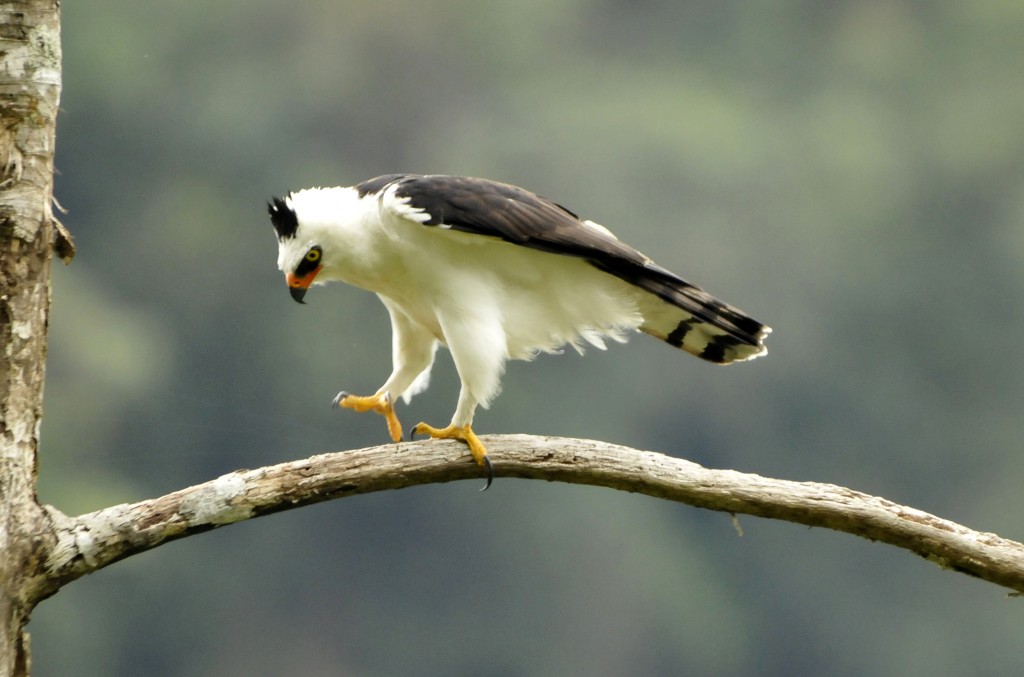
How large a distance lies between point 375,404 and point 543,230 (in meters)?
0.95

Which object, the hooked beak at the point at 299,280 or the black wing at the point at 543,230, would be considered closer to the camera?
the black wing at the point at 543,230

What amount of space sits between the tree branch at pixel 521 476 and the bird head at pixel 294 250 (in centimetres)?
86

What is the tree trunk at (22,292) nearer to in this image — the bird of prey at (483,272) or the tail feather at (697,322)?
the bird of prey at (483,272)

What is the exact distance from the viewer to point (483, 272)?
427 centimetres

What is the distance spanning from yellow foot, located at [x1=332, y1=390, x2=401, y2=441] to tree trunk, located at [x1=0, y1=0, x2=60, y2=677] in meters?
1.31

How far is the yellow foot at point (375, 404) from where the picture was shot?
4.42 meters

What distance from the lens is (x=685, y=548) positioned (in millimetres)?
15727

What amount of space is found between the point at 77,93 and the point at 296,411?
6.04 m

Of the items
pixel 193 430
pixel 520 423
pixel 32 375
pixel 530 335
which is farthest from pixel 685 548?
pixel 32 375

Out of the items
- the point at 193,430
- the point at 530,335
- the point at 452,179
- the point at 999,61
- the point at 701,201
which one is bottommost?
the point at 530,335

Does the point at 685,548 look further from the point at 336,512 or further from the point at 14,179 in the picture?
the point at 14,179

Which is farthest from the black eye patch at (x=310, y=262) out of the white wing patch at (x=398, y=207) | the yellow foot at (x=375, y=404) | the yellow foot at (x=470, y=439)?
the yellow foot at (x=470, y=439)

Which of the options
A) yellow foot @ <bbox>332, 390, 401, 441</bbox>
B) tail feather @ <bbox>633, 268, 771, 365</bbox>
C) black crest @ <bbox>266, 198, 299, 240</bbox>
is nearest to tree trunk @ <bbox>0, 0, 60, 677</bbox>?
black crest @ <bbox>266, 198, 299, 240</bbox>

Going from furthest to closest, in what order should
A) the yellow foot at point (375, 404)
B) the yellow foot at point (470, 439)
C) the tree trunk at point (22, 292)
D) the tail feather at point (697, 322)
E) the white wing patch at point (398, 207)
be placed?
the yellow foot at point (375, 404) < the tail feather at point (697, 322) < the white wing patch at point (398, 207) < the yellow foot at point (470, 439) < the tree trunk at point (22, 292)
